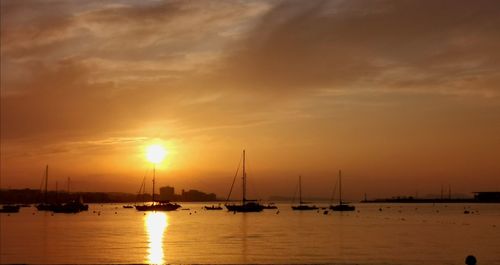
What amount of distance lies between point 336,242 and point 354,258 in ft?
63.9

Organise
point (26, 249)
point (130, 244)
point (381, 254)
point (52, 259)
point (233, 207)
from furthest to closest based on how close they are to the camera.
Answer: point (233, 207)
point (130, 244)
point (26, 249)
point (381, 254)
point (52, 259)

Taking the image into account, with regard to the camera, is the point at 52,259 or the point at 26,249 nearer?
the point at 52,259

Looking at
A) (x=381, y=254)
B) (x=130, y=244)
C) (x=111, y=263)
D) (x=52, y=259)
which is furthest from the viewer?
(x=130, y=244)

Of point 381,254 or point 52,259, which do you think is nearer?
point 52,259

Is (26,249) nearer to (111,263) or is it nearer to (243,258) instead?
(111,263)

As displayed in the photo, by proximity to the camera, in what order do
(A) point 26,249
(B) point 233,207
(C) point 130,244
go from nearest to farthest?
(A) point 26,249, (C) point 130,244, (B) point 233,207

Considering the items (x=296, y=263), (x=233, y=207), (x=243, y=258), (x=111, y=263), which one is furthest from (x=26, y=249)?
(x=233, y=207)

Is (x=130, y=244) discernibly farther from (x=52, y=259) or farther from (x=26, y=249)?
(x=52, y=259)

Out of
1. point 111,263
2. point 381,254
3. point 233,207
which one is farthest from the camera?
point 233,207

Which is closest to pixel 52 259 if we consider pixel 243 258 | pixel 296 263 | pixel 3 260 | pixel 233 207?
pixel 3 260

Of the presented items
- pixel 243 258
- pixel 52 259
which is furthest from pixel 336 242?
pixel 52 259

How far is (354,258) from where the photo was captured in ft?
197

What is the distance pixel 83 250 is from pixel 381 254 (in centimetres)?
3188

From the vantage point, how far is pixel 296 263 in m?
53.9
